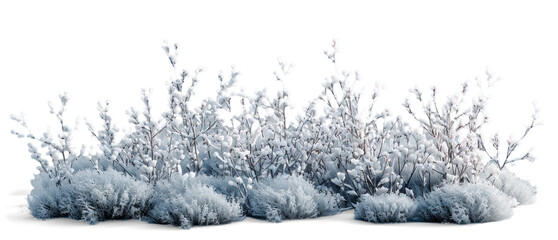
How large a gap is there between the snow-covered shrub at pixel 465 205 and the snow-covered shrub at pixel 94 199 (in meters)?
2.85

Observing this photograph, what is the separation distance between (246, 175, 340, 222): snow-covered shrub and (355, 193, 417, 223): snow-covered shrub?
43 cm

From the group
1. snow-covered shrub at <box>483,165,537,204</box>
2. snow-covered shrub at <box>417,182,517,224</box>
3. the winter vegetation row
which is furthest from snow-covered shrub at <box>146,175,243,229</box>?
snow-covered shrub at <box>483,165,537,204</box>

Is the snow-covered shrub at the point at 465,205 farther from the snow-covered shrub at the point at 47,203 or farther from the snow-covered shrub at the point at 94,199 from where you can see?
the snow-covered shrub at the point at 47,203

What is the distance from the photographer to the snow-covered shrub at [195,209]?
5.90 meters

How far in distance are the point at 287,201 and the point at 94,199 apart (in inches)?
75.8

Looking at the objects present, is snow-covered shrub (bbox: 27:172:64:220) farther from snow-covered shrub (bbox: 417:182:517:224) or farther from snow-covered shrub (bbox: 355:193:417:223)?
snow-covered shrub (bbox: 417:182:517:224)

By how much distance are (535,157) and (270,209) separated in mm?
3082

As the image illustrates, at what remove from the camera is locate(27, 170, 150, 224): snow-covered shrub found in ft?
20.4

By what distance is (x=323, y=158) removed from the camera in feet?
23.9

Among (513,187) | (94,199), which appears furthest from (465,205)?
(94,199)

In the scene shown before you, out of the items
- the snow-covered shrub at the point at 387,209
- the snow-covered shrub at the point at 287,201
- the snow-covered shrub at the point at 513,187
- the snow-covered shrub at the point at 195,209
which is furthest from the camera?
the snow-covered shrub at the point at 513,187

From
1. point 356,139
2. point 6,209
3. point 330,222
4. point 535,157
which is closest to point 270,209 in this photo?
point 330,222

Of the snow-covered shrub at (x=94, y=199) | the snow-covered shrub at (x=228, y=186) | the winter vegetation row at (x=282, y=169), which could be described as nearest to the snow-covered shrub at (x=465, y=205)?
the winter vegetation row at (x=282, y=169)

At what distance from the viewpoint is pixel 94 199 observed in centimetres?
623
